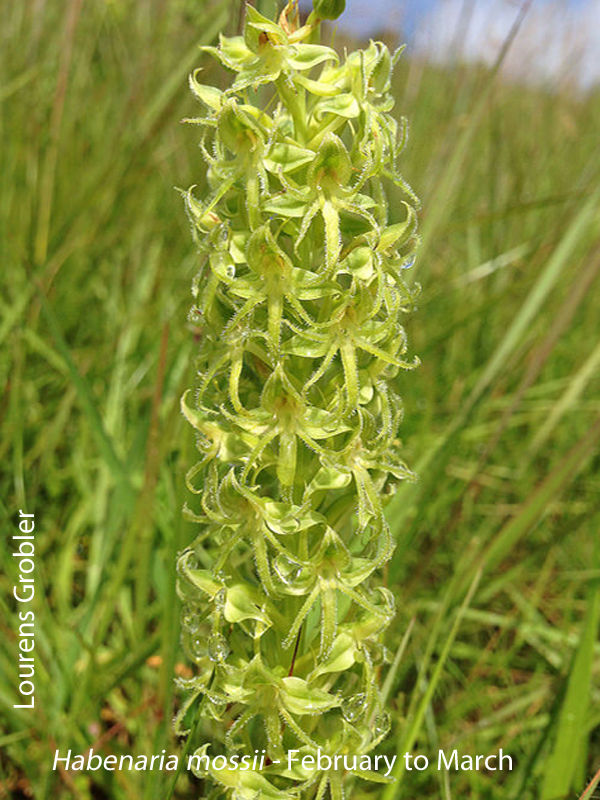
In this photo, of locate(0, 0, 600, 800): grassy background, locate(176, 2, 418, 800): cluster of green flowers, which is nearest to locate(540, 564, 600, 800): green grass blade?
locate(0, 0, 600, 800): grassy background

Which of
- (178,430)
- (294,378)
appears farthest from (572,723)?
(178,430)

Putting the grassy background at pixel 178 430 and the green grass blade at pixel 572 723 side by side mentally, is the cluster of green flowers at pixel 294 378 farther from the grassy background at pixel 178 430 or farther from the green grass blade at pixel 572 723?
the green grass blade at pixel 572 723

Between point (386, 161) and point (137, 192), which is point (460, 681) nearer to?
point (386, 161)

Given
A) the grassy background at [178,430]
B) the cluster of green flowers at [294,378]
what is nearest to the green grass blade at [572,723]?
the grassy background at [178,430]

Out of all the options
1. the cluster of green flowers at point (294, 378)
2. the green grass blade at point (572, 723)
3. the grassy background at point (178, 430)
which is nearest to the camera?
the cluster of green flowers at point (294, 378)

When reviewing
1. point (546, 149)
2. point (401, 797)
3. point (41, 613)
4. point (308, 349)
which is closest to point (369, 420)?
point (308, 349)

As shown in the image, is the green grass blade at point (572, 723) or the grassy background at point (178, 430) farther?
the grassy background at point (178, 430)

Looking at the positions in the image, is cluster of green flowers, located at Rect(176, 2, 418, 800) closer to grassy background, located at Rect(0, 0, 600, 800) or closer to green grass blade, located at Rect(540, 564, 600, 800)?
grassy background, located at Rect(0, 0, 600, 800)
